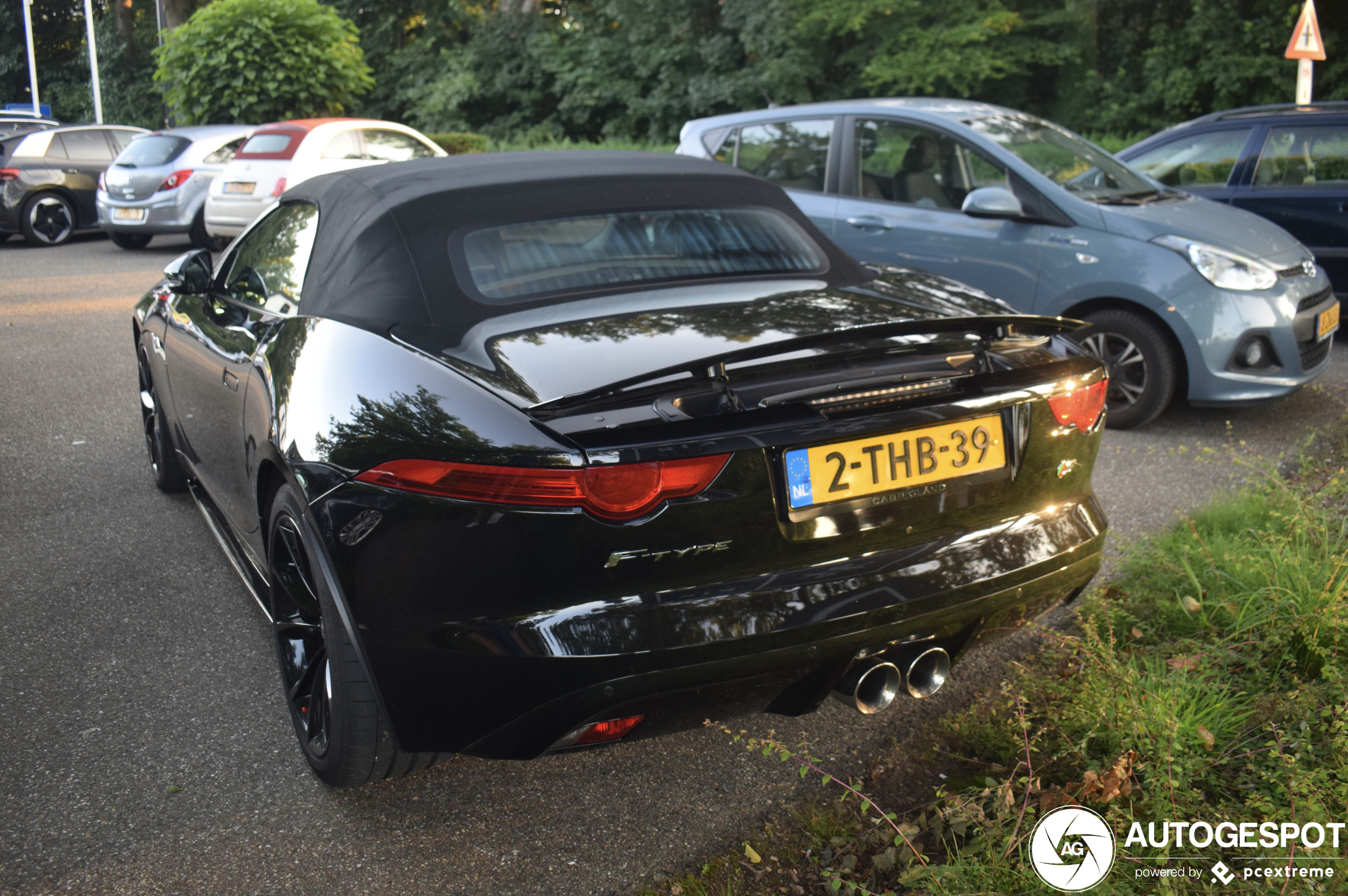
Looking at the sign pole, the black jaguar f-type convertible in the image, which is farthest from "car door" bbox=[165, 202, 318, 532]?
the sign pole

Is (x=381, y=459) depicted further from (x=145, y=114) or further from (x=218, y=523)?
(x=145, y=114)

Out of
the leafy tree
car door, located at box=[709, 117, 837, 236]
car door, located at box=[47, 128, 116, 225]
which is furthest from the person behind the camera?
the leafy tree

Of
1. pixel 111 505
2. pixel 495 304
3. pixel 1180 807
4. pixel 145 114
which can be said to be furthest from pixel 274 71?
pixel 145 114

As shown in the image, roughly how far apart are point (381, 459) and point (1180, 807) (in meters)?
1.83

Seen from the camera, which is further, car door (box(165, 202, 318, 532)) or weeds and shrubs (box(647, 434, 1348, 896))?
car door (box(165, 202, 318, 532))

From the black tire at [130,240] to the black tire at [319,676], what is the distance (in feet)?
43.5

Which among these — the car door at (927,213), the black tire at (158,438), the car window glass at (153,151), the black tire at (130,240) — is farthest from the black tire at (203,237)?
the car door at (927,213)

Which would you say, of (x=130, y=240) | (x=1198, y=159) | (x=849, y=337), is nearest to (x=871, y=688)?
(x=849, y=337)

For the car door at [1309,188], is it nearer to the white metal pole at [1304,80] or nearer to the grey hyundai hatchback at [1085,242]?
the grey hyundai hatchback at [1085,242]

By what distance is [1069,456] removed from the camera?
2529mm

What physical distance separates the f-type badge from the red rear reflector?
33cm

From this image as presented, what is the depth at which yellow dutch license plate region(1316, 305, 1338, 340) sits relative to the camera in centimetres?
556

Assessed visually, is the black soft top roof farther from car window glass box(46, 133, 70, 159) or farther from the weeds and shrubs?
Result: car window glass box(46, 133, 70, 159)

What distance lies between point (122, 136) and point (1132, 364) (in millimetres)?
15609
